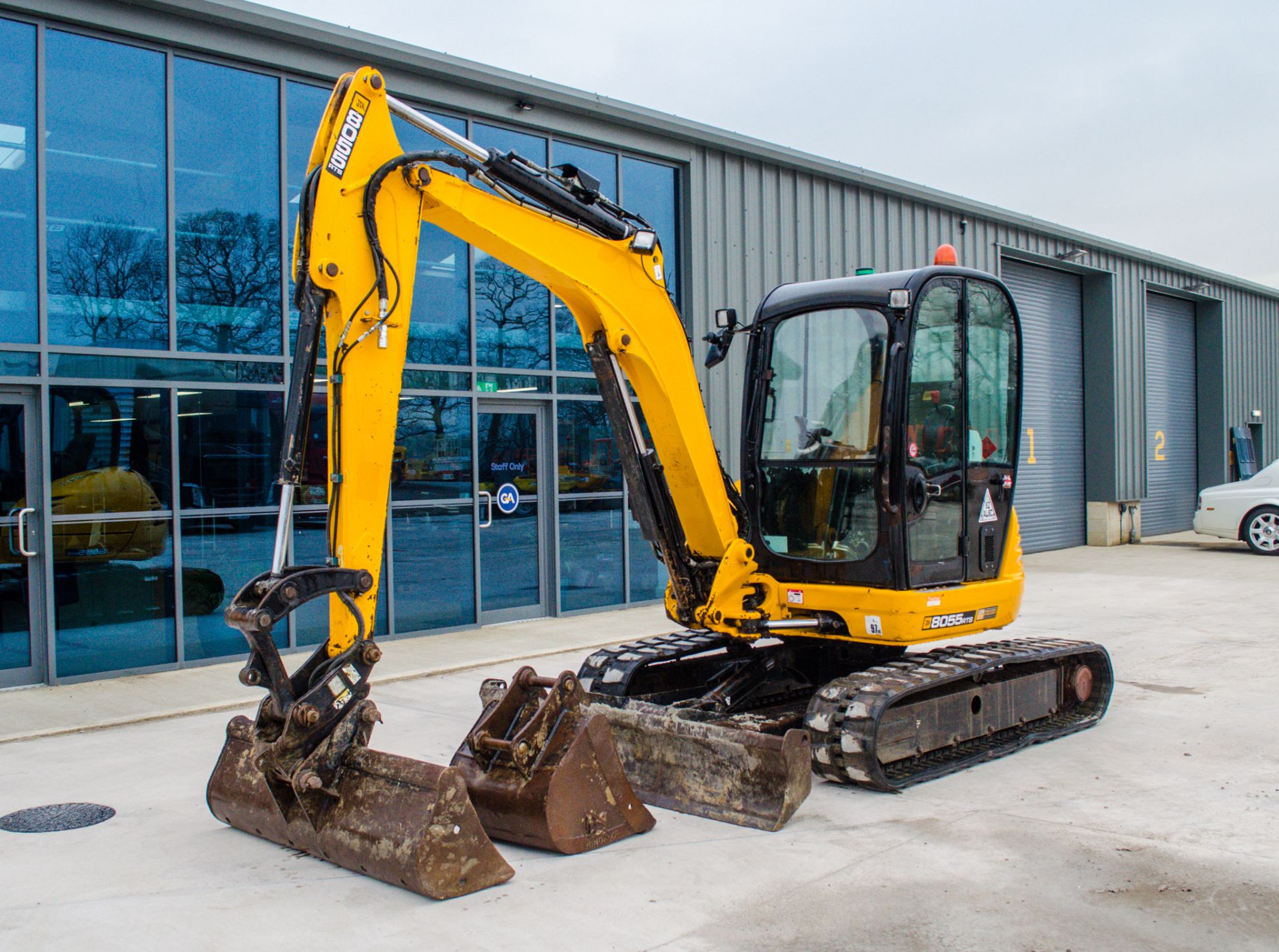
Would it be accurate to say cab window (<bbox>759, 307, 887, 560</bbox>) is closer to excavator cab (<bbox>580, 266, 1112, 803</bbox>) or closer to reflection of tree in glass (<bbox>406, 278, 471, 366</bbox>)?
excavator cab (<bbox>580, 266, 1112, 803</bbox>)

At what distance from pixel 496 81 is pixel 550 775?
846 cm

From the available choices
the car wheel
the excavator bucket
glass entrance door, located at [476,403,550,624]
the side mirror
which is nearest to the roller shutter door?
the car wheel

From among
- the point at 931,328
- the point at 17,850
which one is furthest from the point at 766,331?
the point at 17,850

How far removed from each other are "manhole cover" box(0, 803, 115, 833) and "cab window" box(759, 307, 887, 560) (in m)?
3.88

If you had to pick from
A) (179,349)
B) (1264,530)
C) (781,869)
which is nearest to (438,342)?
(179,349)

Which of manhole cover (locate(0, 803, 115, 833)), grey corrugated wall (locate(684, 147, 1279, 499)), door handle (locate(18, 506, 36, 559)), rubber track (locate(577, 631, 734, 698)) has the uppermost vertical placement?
grey corrugated wall (locate(684, 147, 1279, 499))

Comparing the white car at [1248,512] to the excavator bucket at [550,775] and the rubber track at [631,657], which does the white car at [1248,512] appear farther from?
the excavator bucket at [550,775]

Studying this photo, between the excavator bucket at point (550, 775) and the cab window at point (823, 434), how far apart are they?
2.10 meters

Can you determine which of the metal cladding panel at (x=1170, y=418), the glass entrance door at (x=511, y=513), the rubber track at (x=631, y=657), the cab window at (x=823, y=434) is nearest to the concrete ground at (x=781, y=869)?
the rubber track at (x=631, y=657)

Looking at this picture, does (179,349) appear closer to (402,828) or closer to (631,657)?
(631,657)

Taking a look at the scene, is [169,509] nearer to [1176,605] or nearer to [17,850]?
[17,850]

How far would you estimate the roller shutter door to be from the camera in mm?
19469

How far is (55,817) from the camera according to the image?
5.66 metres

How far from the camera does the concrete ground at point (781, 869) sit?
415 centimetres
